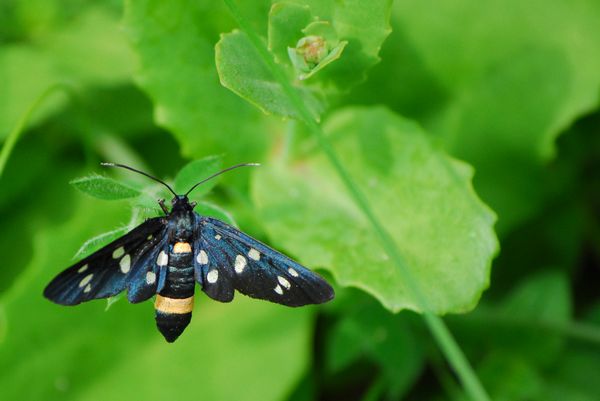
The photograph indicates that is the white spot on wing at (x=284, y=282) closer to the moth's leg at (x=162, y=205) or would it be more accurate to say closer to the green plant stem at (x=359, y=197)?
the green plant stem at (x=359, y=197)

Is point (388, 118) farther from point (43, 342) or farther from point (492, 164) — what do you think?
point (43, 342)

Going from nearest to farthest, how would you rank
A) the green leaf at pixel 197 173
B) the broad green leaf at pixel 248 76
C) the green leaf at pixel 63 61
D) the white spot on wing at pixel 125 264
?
1. the broad green leaf at pixel 248 76
2. the white spot on wing at pixel 125 264
3. the green leaf at pixel 197 173
4. the green leaf at pixel 63 61

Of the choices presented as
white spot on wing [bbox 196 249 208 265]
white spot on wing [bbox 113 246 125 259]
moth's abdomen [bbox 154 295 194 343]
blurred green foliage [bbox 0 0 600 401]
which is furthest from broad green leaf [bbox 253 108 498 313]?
white spot on wing [bbox 113 246 125 259]

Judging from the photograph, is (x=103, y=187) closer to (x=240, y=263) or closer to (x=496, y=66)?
(x=240, y=263)

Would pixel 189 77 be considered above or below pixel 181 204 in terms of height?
above

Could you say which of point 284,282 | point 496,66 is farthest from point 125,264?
point 496,66

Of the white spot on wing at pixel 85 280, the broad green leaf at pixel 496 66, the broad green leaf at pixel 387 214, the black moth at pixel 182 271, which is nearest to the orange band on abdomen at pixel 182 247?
the black moth at pixel 182 271

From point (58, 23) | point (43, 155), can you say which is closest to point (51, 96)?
point (43, 155)

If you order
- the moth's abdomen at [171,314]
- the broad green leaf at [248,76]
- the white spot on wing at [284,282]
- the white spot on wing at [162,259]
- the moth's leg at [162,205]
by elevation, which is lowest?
the white spot on wing at [284,282]
